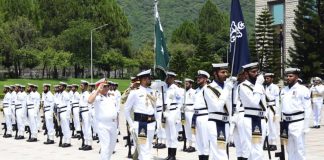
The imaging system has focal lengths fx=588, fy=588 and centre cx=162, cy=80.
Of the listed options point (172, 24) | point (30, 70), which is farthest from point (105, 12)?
point (172, 24)

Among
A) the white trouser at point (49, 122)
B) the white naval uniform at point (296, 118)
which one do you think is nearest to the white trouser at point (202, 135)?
the white naval uniform at point (296, 118)

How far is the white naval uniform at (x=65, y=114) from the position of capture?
18.1 meters

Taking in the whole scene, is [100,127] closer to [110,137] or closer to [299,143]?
[110,137]

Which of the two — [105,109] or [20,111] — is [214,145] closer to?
[105,109]

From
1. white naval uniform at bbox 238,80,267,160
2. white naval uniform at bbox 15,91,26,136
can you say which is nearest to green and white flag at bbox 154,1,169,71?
white naval uniform at bbox 238,80,267,160

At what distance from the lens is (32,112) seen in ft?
66.9

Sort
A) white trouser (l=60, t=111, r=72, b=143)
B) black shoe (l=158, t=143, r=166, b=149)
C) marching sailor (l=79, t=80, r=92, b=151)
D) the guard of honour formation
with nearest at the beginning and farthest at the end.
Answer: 1. the guard of honour formation
2. black shoe (l=158, t=143, r=166, b=149)
3. marching sailor (l=79, t=80, r=92, b=151)
4. white trouser (l=60, t=111, r=72, b=143)

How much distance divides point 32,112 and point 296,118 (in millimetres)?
11652

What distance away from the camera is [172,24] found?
155375mm

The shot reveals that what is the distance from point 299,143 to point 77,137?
11.2 m

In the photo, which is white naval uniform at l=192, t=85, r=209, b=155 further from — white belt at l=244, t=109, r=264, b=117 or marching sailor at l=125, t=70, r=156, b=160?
marching sailor at l=125, t=70, r=156, b=160

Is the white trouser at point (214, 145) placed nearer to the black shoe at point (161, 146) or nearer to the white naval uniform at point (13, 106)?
the black shoe at point (161, 146)

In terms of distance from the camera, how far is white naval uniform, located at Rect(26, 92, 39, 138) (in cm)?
2020

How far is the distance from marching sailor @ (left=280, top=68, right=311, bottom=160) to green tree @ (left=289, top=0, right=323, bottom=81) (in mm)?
42560
